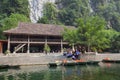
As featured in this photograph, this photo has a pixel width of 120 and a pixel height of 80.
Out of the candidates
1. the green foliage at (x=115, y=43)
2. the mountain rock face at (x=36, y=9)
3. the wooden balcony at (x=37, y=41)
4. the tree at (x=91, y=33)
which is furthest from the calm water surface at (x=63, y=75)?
the mountain rock face at (x=36, y=9)

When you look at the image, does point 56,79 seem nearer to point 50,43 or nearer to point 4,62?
point 4,62

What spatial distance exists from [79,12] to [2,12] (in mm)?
22676

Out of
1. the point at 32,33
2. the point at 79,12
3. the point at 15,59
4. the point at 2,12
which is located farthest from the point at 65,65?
the point at 79,12

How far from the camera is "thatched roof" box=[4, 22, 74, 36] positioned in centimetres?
4069

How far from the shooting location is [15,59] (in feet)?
106

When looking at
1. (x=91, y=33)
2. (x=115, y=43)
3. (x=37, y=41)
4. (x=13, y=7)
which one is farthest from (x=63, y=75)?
(x=13, y=7)

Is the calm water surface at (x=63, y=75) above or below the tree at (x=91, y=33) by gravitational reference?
below

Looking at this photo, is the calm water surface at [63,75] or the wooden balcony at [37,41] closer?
the calm water surface at [63,75]

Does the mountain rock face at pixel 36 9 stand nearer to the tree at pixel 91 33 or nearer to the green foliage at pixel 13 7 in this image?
the green foliage at pixel 13 7

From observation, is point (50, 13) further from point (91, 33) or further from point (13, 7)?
point (91, 33)

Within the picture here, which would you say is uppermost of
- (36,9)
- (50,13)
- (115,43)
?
(36,9)

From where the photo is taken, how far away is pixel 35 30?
43156 mm

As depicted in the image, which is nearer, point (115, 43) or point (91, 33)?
point (91, 33)

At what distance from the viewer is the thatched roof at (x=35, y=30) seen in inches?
1602
